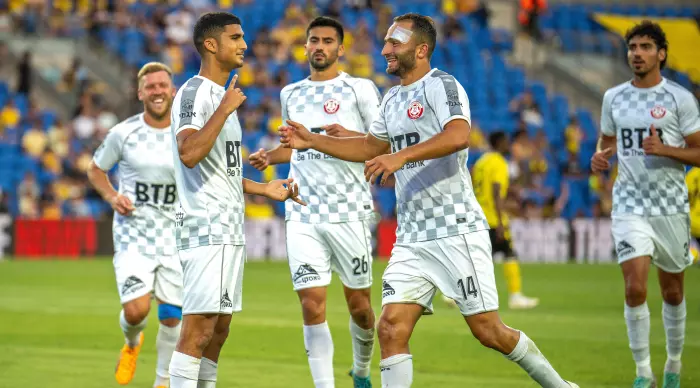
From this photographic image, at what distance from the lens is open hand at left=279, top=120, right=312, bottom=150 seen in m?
6.92

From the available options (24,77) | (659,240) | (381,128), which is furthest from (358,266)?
(24,77)

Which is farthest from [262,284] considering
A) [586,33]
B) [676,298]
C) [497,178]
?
[586,33]

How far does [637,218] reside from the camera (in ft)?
29.1

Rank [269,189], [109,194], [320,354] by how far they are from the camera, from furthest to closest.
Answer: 1. [109,194]
2. [320,354]
3. [269,189]

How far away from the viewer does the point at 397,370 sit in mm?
6668

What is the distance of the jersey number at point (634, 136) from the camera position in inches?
349

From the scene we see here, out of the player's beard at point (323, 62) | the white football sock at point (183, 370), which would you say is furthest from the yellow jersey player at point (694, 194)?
the white football sock at point (183, 370)

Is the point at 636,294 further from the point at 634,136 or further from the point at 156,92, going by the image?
the point at 156,92

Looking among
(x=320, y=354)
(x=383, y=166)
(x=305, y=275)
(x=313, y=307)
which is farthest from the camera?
(x=305, y=275)

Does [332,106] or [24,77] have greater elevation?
[24,77]

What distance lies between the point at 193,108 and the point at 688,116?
4.14 metres

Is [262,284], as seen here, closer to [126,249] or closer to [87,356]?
[87,356]

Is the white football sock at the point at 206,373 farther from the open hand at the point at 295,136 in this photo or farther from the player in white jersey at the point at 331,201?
the open hand at the point at 295,136

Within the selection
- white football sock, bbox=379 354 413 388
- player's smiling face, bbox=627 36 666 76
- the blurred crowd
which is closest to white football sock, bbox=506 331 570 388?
white football sock, bbox=379 354 413 388
